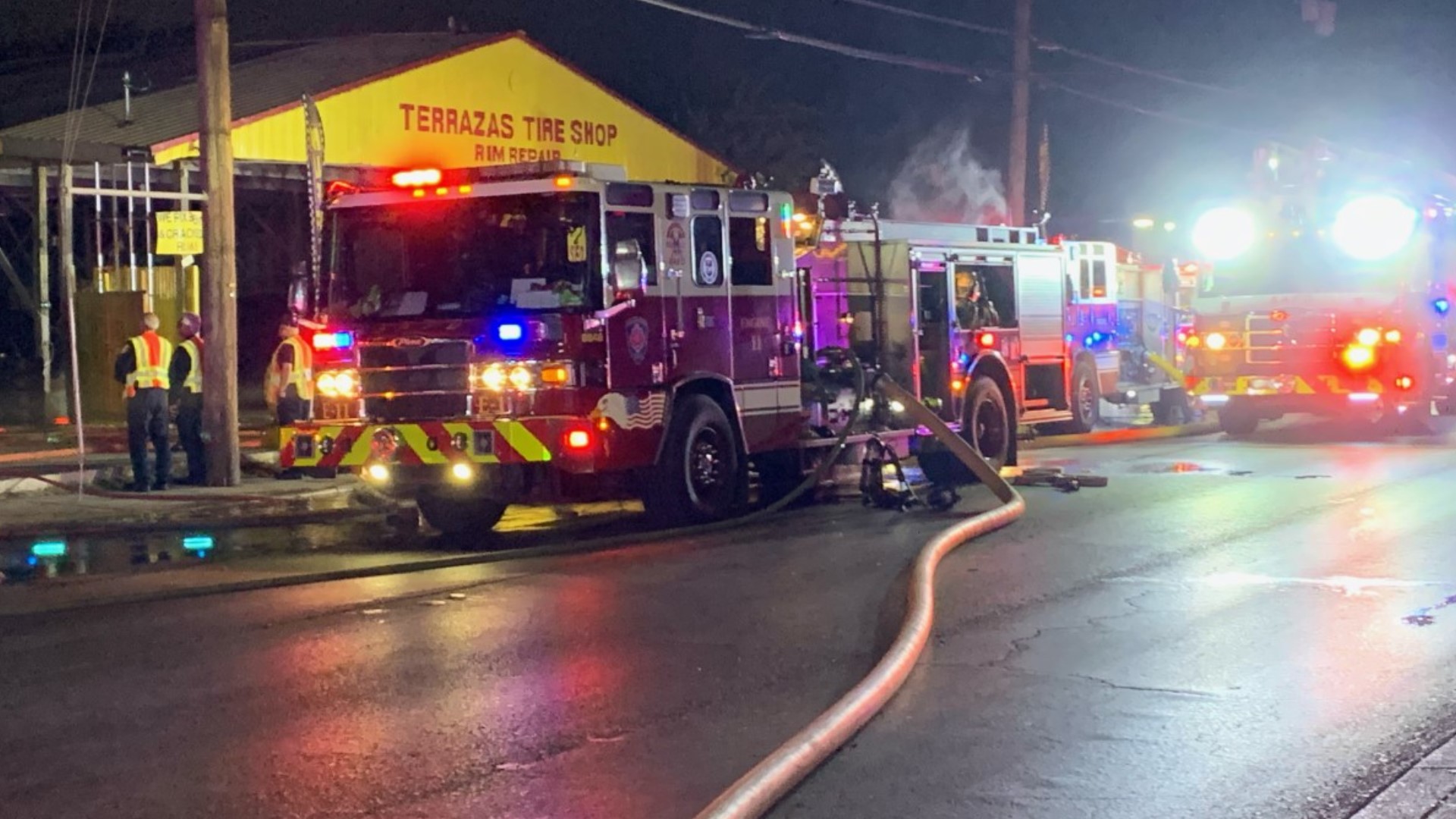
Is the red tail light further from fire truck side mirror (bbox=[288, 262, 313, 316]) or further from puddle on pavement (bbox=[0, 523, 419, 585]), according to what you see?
fire truck side mirror (bbox=[288, 262, 313, 316])


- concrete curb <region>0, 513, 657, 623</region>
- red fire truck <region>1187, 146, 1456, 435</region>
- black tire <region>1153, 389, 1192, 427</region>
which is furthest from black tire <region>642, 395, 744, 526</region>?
black tire <region>1153, 389, 1192, 427</region>

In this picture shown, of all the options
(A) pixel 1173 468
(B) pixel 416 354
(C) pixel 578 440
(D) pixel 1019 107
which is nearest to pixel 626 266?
(C) pixel 578 440

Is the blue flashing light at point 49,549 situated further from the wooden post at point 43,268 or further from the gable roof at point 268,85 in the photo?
the gable roof at point 268,85

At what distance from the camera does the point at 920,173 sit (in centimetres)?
2394

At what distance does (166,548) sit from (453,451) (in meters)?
2.49

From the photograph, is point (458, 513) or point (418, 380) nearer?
point (418, 380)

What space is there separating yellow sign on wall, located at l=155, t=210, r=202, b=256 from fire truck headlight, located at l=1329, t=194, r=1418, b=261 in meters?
13.1

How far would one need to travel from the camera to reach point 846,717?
618cm

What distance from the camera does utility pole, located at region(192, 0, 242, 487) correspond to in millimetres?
14281

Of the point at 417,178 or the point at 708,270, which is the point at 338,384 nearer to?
the point at 417,178

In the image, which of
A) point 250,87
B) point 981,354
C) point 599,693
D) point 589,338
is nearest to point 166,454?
point 589,338

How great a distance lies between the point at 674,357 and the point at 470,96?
741 inches

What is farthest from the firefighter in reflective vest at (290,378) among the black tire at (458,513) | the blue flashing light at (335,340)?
the blue flashing light at (335,340)

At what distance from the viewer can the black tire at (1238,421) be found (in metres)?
20.8
